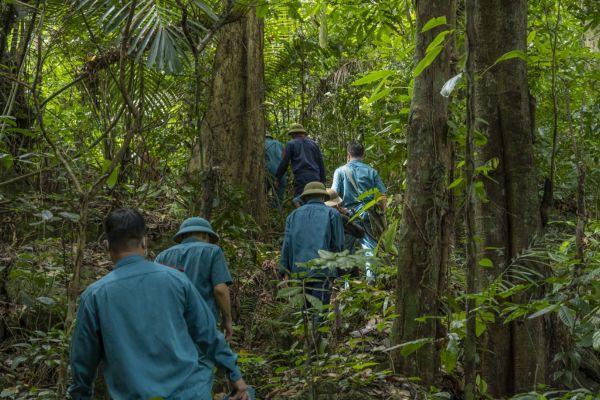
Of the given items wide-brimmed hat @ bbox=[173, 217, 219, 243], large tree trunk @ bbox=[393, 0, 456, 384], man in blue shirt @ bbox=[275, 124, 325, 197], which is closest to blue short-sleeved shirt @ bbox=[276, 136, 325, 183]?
man in blue shirt @ bbox=[275, 124, 325, 197]

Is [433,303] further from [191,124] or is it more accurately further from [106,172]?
[191,124]

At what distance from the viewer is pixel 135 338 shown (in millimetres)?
3453

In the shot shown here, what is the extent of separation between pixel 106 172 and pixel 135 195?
3.35 meters

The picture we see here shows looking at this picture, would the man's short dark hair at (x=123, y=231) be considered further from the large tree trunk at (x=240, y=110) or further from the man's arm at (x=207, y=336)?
Answer: the large tree trunk at (x=240, y=110)

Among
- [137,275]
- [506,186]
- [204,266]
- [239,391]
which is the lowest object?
[239,391]

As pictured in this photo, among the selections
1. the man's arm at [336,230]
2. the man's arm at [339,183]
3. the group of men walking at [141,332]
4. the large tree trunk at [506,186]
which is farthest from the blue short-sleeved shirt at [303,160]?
the group of men walking at [141,332]

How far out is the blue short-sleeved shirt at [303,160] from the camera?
10.8 metres

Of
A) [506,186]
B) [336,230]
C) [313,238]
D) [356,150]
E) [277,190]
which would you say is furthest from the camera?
[277,190]

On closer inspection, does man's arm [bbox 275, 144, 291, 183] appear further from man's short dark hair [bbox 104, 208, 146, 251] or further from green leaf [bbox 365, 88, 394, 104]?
man's short dark hair [bbox 104, 208, 146, 251]

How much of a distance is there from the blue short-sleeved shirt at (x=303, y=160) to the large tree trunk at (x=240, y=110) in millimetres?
408

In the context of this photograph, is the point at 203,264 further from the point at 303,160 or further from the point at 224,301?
the point at 303,160

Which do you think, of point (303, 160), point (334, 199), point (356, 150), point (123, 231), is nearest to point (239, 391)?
point (123, 231)

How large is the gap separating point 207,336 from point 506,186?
9.46 ft

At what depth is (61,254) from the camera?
7.66 meters
